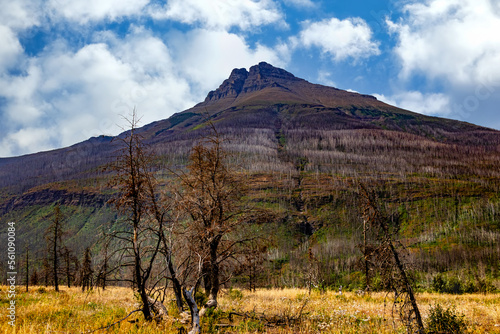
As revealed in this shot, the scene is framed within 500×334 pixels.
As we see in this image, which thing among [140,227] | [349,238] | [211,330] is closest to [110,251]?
[140,227]

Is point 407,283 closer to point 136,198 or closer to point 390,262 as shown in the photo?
point 390,262

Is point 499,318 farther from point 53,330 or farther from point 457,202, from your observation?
point 457,202

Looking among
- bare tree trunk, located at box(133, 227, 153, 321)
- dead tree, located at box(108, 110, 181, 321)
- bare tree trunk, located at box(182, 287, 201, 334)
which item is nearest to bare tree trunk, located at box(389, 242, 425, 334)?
bare tree trunk, located at box(182, 287, 201, 334)

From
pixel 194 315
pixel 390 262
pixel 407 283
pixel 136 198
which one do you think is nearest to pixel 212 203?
pixel 136 198

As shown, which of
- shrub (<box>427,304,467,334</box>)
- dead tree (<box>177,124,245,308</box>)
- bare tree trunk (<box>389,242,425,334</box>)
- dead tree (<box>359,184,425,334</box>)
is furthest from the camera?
dead tree (<box>177,124,245,308</box>)

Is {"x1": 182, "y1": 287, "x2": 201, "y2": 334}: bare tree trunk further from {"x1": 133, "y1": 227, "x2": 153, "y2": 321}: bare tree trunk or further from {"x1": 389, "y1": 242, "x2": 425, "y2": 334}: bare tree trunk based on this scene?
{"x1": 389, "y1": 242, "x2": 425, "y2": 334}: bare tree trunk

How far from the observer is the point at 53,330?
784 cm

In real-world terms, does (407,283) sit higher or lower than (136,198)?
lower

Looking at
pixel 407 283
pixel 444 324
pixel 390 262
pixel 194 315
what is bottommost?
pixel 444 324

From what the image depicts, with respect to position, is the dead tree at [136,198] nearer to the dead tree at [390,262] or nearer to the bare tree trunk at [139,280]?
the bare tree trunk at [139,280]

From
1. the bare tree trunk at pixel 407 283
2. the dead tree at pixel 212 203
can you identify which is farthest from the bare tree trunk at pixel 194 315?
the bare tree trunk at pixel 407 283

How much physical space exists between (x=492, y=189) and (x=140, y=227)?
767ft

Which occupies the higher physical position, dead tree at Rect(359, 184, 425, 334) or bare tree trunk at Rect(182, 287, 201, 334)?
dead tree at Rect(359, 184, 425, 334)

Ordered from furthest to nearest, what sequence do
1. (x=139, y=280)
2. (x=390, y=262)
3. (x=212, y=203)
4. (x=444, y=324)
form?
(x=212, y=203), (x=139, y=280), (x=444, y=324), (x=390, y=262)
